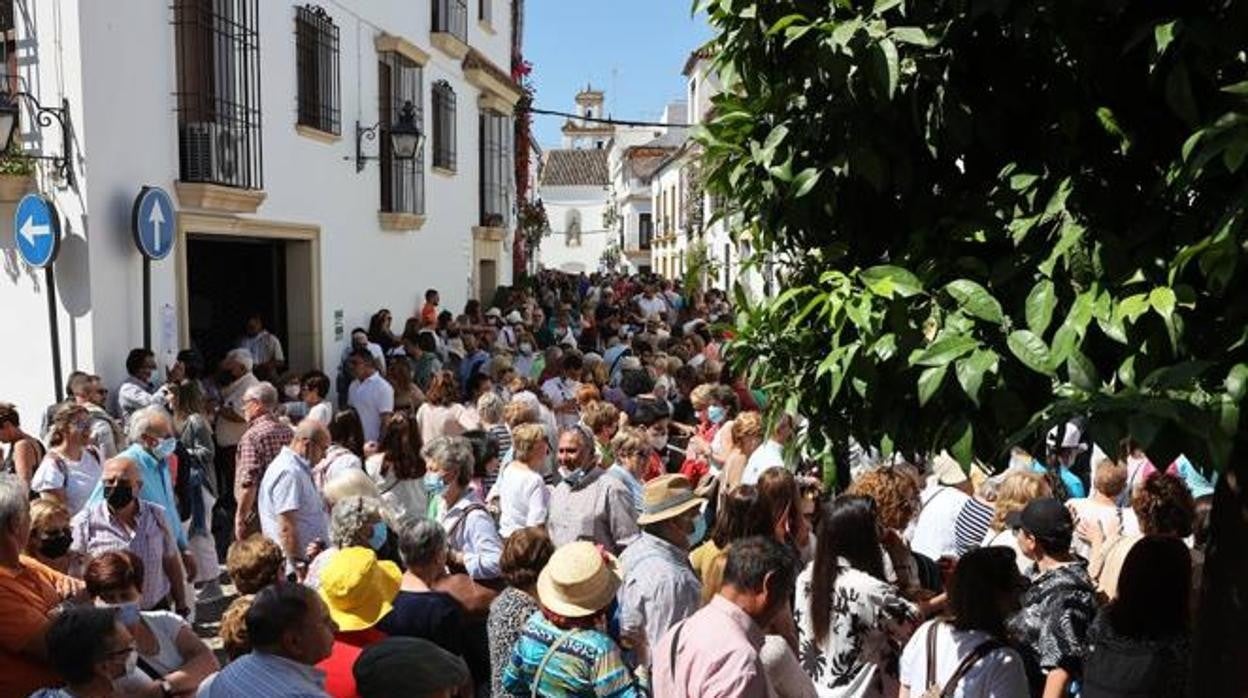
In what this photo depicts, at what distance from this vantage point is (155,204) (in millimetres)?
9172

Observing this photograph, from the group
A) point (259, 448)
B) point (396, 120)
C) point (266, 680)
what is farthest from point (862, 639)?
point (396, 120)

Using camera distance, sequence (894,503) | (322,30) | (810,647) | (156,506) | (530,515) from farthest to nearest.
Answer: (322,30) → (530,515) → (156,506) → (894,503) → (810,647)

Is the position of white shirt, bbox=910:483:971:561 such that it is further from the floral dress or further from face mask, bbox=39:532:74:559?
face mask, bbox=39:532:74:559

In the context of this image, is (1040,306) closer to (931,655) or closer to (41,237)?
(931,655)

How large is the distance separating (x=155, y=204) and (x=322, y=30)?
4.33 metres

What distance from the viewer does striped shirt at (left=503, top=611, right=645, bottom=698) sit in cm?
377

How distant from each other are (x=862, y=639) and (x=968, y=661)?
0.53 m

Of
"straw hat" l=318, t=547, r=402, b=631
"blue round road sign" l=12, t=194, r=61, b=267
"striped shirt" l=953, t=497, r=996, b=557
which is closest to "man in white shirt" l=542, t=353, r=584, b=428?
"blue round road sign" l=12, t=194, r=61, b=267

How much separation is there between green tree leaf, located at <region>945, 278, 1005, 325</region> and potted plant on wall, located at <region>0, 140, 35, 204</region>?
8.06m

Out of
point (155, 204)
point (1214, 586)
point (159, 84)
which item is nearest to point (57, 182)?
point (155, 204)

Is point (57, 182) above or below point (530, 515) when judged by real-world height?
above

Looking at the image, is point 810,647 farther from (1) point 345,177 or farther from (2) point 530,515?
(1) point 345,177

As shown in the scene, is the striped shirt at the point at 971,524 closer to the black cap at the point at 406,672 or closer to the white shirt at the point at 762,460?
the white shirt at the point at 762,460

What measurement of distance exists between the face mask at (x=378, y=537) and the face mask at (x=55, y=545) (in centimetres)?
130
